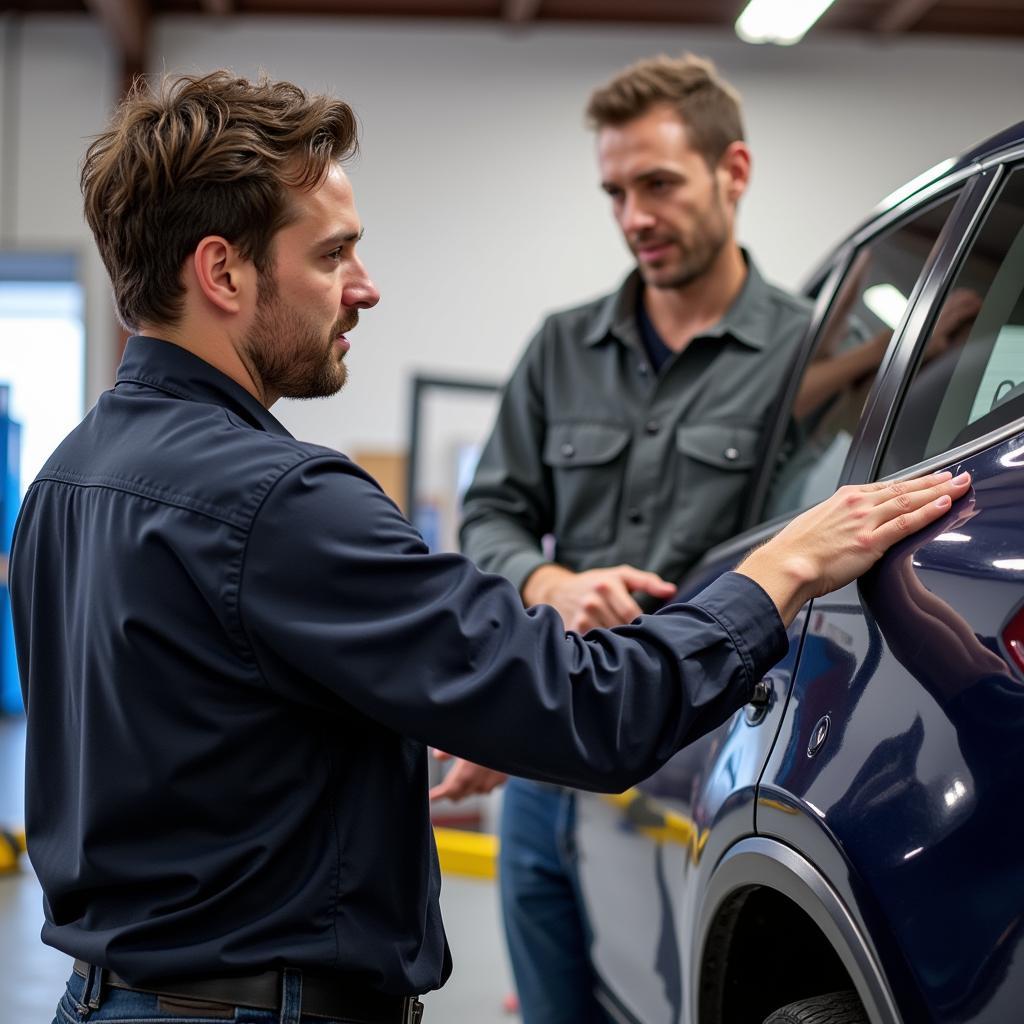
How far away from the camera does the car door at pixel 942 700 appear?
3.55ft

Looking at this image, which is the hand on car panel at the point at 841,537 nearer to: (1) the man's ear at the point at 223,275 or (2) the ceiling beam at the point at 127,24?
(1) the man's ear at the point at 223,275

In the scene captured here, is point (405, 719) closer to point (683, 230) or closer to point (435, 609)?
point (435, 609)

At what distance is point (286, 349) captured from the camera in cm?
146

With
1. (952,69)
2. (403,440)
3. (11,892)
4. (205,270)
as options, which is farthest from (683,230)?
(952,69)

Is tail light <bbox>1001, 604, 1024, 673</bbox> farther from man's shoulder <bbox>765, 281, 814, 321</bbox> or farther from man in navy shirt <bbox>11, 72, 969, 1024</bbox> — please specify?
man's shoulder <bbox>765, 281, 814, 321</bbox>

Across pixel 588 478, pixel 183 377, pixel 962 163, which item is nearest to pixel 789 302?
pixel 588 478

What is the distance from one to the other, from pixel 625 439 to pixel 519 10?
775 cm

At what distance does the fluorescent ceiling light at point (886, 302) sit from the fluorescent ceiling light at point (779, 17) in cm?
611

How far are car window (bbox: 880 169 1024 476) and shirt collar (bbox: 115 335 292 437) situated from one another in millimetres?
704

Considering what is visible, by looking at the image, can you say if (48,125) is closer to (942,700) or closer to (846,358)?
(846,358)

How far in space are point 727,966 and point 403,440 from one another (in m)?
7.96

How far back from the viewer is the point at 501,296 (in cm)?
960

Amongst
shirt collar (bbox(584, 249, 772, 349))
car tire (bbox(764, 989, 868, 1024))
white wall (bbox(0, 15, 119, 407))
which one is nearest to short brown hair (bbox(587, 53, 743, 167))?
shirt collar (bbox(584, 249, 772, 349))

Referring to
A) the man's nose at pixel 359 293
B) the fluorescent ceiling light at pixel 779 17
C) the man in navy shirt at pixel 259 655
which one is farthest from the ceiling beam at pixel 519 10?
the man in navy shirt at pixel 259 655
